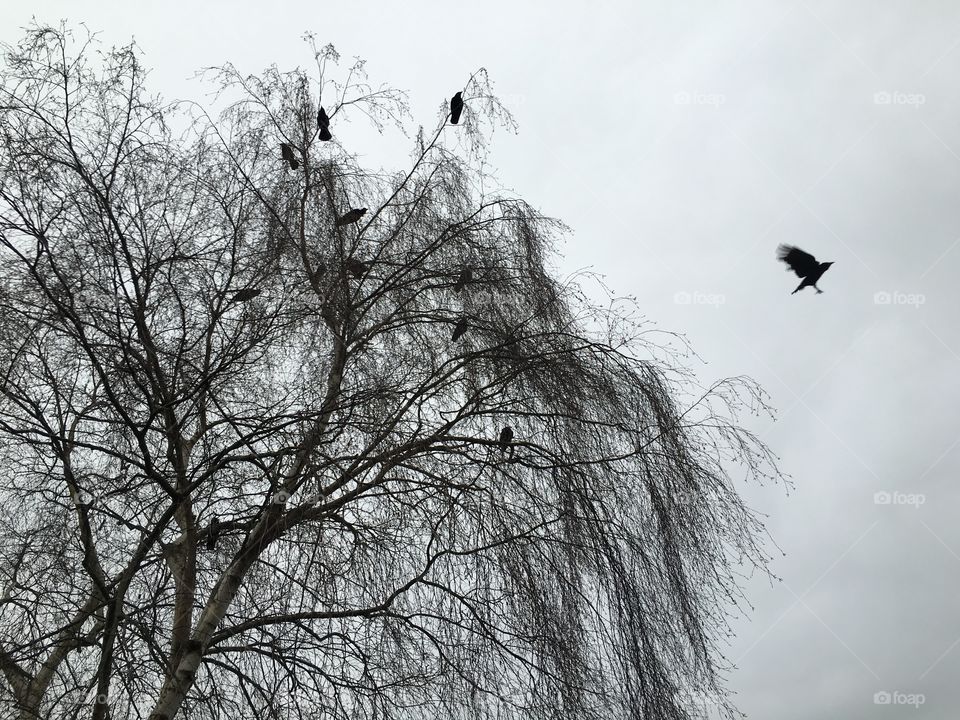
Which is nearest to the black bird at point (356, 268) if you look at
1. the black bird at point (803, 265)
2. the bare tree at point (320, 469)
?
the bare tree at point (320, 469)

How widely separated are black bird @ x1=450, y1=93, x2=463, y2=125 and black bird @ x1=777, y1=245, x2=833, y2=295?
2562 millimetres

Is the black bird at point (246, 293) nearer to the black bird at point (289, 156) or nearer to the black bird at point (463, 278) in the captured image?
the black bird at point (289, 156)

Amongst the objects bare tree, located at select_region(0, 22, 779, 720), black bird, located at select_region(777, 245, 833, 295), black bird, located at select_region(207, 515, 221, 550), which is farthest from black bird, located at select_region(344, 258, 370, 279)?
black bird, located at select_region(777, 245, 833, 295)

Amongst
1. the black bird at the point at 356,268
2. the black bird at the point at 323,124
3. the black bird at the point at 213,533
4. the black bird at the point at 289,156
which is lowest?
the black bird at the point at 213,533

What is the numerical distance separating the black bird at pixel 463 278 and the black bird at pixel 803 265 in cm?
227

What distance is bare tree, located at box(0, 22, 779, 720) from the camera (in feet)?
14.9

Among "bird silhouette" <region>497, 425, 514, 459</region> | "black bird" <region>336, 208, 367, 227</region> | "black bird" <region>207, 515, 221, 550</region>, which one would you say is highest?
"black bird" <region>336, 208, 367, 227</region>

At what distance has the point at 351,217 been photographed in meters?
6.04

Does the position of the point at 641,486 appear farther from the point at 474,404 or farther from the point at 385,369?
the point at 385,369

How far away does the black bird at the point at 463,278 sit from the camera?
6.04 metres

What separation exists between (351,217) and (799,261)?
322 cm

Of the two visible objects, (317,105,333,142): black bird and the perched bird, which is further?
(317,105,333,142): black bird

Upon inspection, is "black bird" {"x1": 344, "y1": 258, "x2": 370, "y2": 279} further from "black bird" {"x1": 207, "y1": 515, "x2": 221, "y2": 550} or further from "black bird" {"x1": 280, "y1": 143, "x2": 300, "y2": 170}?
"black bird" {"x1": 207, "y1": 515, "x2": 221, "y2": 550}

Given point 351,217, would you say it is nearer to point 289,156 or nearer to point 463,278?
point 289,156
